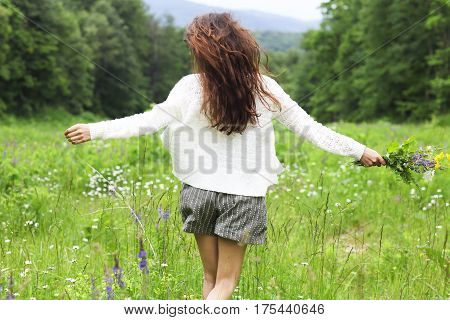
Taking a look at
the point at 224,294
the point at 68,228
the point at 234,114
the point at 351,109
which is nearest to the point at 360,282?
the point at 224,294

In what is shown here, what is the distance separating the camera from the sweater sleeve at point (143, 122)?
2.94 m

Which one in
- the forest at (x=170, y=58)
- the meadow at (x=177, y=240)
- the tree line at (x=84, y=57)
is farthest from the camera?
the tree line at (x=84, y=57)

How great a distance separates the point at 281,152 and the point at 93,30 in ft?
142

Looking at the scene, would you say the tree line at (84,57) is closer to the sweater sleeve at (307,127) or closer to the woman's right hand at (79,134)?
the woman's right hand at (79,134)

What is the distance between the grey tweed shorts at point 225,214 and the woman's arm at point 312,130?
1.38 feet

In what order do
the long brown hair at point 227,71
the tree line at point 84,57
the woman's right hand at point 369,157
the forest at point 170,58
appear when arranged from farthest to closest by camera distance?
1. the tree line at point 84,57
2. the forest at point 170,58
3. the woman's right hand at point 369,157
4. the long brown hair at point 227,71

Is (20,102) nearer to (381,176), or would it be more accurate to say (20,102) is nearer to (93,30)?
(93,30)

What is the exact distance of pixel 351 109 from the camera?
41.8 m

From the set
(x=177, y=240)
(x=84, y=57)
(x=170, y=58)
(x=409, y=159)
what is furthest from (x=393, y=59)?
(x=170, y=58)

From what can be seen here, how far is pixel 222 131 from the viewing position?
2.90 meters

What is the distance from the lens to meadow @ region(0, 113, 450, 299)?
3.30m

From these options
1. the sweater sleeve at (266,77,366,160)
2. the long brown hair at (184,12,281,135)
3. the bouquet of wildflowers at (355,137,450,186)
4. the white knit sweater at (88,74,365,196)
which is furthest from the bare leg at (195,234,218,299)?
the bouquet of wildflowers at (355,137,450,186)

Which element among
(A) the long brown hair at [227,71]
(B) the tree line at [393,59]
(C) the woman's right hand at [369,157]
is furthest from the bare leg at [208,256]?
(B) the tree line at [393,59]

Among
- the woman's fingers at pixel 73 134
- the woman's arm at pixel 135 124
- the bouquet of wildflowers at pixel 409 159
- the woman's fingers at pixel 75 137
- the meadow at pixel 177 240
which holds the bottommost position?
the meadow at pixel 177 240
